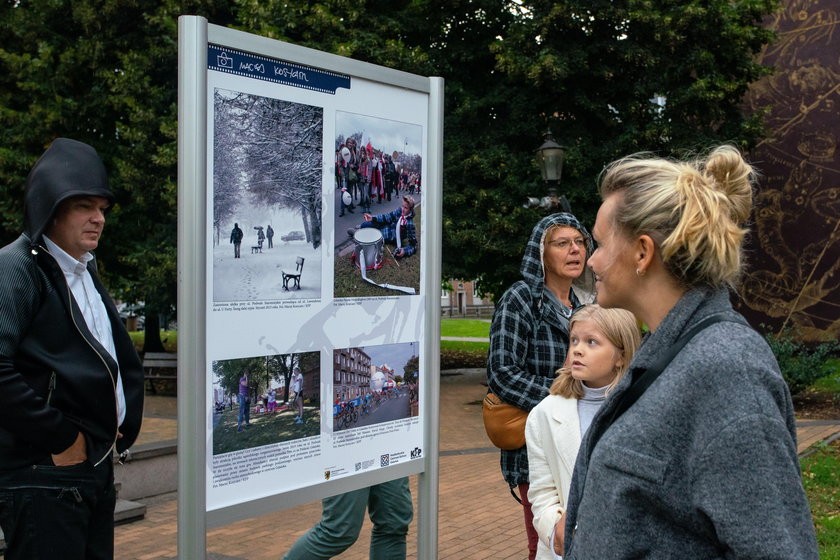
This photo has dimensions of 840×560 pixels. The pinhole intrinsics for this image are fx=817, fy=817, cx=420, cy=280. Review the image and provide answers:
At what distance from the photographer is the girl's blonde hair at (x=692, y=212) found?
1.55 metres

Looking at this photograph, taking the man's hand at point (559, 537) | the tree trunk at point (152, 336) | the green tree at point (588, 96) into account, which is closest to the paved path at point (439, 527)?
the man's hand at point (559, 537)

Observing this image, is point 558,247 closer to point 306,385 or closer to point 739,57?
point 306,385

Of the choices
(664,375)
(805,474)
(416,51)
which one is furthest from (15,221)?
(664,375)

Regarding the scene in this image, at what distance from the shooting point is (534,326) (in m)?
3.65

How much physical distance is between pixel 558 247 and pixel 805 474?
197 inches

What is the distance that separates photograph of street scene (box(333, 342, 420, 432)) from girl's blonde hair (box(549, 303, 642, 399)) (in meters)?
0.59

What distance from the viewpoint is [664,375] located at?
1459 mm

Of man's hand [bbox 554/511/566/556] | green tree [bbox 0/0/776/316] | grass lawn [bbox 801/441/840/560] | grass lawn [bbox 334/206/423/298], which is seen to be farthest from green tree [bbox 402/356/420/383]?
green tree [bbox 0/0/776/316]

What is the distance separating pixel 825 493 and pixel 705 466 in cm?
626

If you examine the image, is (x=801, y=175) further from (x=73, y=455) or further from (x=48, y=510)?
Answer: (x=48, y=510)

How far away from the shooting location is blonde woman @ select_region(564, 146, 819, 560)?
1330 mm

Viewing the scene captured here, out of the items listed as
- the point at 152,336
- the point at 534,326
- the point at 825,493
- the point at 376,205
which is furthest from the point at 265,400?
the point at 152,336

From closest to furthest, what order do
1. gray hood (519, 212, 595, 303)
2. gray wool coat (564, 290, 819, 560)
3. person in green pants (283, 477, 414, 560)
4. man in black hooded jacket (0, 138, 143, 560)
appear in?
gray wool coat (564, 290, 819, 560), man in black hooded jacket (0, 138, 143, 560), person in green pants (283, 477, 414, 560), gray hood (519, 212, 595, 303)

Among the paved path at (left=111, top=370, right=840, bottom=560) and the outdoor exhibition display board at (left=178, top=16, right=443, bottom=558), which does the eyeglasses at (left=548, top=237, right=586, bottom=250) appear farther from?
the paved path at (left=111, top=370, right=840, bottom=560)
